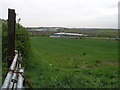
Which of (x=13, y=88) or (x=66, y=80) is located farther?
(x=66, y=80)

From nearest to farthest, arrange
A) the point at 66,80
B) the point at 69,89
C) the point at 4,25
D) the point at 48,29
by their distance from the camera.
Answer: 1. the point at 69,89
2. the point at 66,80
3. the point at 4,25
4. the point at 48,29

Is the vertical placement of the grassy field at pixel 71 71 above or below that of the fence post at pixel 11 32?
below

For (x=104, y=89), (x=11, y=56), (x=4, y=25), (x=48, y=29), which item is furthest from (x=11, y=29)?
(x=48, y=29)

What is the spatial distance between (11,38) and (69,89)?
184cm

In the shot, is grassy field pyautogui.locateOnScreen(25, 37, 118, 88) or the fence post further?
grassy field pyautogui.locateOnScreen(25, 37, 118, 88)

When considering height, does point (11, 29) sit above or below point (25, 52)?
above

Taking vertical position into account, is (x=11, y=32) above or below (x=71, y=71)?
above

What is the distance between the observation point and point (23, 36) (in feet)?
34.2

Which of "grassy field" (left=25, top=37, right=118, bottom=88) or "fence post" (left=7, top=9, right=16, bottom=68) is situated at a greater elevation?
"fence post" (left=7, top=9, right=16, bottom=68)

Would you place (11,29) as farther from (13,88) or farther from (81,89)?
(13,88)

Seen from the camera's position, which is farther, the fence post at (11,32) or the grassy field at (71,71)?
the grassy field at (71,71)

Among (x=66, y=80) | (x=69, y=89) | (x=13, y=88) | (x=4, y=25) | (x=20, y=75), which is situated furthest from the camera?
(x=4, y=25)

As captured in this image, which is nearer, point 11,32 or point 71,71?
point 11,32

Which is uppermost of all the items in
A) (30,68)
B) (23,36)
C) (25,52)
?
(23,36)
